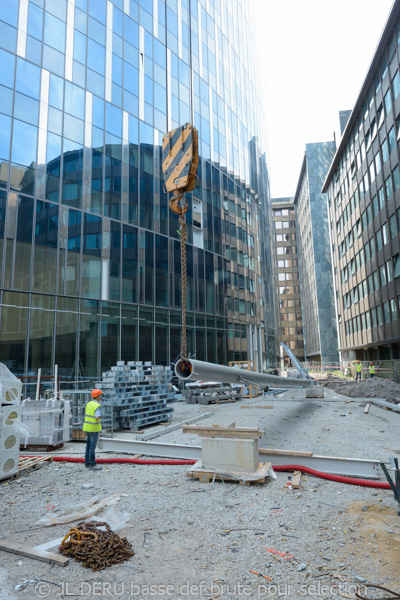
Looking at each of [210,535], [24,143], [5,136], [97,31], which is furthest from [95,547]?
[97,31]

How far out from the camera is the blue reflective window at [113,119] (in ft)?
74.2

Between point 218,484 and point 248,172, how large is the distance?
37.1 meters

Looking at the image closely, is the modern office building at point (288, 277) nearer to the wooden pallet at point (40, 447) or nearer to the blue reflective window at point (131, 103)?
the blue reflective window at point (131, 103)

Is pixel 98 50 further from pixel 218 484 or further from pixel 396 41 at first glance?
pixel 218 484

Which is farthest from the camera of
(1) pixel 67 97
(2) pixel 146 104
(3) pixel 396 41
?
(3) pixel 396 41

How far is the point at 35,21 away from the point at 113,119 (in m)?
5.81

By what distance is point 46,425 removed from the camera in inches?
401

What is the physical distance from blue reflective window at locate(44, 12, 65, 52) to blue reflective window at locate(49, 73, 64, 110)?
1.76 meters

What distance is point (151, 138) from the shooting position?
25.6 m

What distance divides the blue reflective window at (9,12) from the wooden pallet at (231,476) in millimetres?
22001

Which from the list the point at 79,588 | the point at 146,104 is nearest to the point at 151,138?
the point at 146,104

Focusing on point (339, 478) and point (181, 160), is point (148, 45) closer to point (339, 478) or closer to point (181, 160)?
point (181, 160)

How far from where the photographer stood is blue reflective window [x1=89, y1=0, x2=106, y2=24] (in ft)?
72.8

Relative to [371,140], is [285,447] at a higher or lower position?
lower
